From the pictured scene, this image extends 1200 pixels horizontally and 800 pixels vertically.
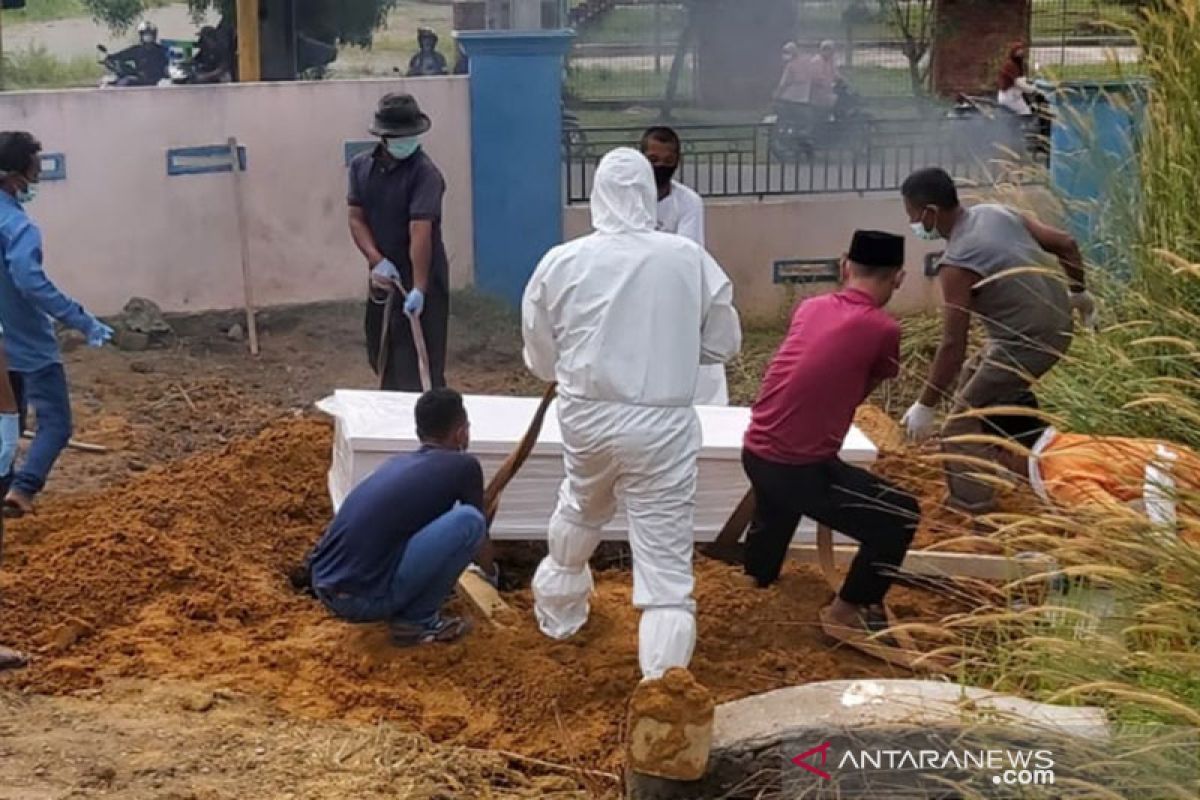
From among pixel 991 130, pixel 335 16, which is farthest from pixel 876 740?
pixel 335 16

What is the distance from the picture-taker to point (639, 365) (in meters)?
5.43


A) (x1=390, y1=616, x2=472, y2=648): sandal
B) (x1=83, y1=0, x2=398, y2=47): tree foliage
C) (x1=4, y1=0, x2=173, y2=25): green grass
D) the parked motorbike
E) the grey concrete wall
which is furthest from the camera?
(x1=4, y1=0, x2=173, y2=25): green grass

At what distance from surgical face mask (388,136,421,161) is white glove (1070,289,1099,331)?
3.15 meters

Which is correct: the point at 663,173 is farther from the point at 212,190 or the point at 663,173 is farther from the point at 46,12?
the point at 46,12

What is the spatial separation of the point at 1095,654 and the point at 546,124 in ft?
27.7

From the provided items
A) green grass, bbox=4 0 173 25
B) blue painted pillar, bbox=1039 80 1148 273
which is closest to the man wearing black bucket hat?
blue painted pillar, bbox=1039 80 1148 273

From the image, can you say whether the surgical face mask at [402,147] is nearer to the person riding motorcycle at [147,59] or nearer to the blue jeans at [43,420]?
the blue jeans at [43,420]

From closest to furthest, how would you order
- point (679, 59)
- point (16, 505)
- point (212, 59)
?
1. point (16, 505)
2. point (212, 59)
3. point (679, 59)

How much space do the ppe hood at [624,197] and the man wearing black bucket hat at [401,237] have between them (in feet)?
7.91

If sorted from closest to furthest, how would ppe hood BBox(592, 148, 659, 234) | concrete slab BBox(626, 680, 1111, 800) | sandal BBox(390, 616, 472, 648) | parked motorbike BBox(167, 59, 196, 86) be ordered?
1. concrete slab BBox(626, 680, 1111, 800)
2. ppe hood BBox(592, 148, 659, 234)
3. sandal BBox(390, 616, 472, 648)
4. parked motorbike BBox(167, 59, 196, 86)

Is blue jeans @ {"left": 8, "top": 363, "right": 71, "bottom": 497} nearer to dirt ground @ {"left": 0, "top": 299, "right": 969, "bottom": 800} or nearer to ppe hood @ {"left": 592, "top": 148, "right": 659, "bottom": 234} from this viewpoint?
dirt ground @ {"left": 0, "top": 299, "right": 969, "bottom": 800}

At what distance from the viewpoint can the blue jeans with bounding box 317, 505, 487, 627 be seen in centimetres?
580

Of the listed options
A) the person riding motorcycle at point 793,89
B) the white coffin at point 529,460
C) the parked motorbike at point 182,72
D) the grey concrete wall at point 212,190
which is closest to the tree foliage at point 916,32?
the person riding motorcycle at point 793,89

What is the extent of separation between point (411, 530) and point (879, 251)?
71.6 inches
